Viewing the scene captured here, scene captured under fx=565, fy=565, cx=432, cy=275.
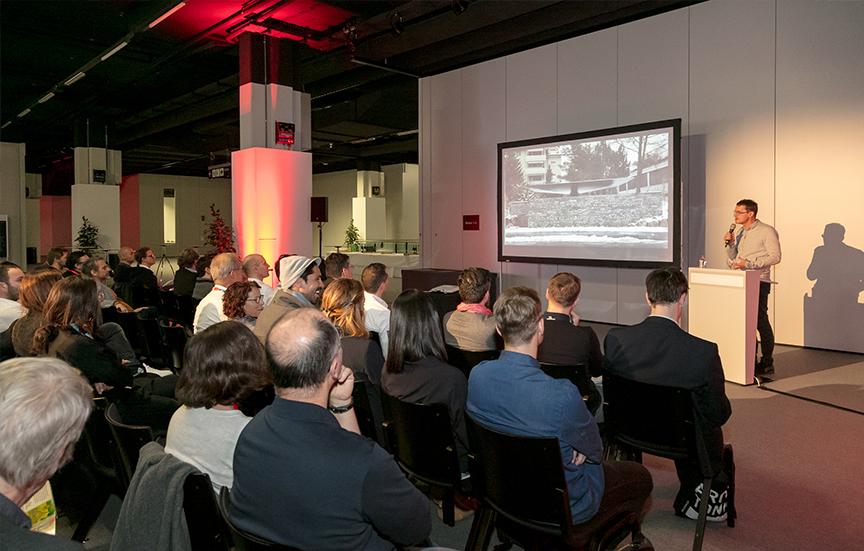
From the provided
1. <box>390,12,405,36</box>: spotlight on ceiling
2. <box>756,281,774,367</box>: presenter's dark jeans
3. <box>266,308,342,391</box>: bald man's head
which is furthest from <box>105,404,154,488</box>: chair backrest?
<box>390,12,405,36</box>: spotlight on ceiling

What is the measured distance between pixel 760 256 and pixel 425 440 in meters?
4.70

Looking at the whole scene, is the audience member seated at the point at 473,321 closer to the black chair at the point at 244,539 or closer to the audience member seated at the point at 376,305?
the audience member seated at the point at 376,305

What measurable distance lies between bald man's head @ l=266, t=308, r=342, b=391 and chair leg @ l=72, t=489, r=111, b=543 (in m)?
1.61

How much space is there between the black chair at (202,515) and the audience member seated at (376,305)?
191 centimetres

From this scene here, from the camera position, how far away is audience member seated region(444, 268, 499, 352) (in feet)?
11.3

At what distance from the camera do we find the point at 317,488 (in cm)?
134

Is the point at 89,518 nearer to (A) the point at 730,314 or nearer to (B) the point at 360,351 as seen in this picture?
(B) the point at 360,351

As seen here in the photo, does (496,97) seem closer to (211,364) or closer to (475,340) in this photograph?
(475,340)

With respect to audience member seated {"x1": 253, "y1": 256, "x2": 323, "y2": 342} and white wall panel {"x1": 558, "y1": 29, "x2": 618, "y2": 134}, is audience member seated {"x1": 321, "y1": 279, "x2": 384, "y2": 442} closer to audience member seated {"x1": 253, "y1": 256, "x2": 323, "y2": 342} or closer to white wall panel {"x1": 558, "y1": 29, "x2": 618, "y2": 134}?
audience member seated {"x1": 253, "y1": 256, "x2": 323, "y2": 342}

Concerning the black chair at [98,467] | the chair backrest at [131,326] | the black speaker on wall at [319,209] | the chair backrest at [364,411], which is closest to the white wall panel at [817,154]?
the chair backrest at [364,411]

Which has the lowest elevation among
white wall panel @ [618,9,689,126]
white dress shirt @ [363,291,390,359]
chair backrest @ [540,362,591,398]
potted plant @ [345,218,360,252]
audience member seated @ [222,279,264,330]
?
chair backrest @ [540,362,591,398]

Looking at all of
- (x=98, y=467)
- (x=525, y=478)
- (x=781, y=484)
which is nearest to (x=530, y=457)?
(x=525, y=478)

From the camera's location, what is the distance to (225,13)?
25.7 ft

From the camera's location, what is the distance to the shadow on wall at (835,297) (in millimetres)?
6184
